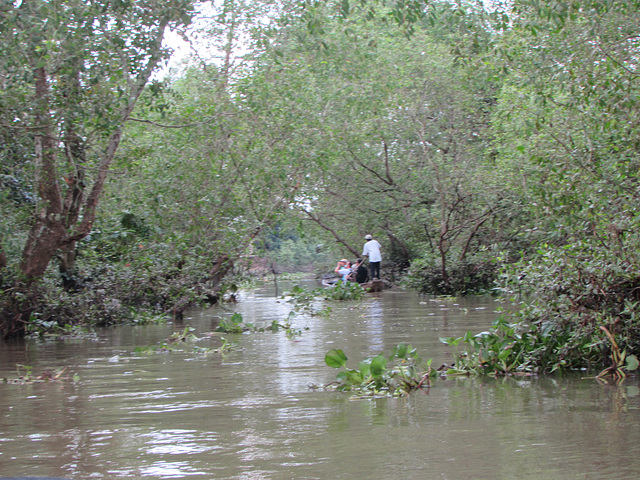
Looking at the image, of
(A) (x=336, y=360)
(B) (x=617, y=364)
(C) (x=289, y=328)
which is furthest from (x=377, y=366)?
(C) (x=289, y=328)

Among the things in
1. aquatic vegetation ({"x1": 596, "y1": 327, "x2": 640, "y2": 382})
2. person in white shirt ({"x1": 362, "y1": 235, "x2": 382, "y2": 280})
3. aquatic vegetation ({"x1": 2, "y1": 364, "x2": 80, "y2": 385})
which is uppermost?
person in white shirt ({"x1": 362, "y1": 235, "x2": 382, "y2": 280})

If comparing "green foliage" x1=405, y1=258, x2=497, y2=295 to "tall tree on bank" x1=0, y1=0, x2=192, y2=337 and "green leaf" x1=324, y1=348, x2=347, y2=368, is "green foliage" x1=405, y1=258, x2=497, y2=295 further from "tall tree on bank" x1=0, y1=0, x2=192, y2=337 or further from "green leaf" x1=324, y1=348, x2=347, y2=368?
"green leaf" x1=324, y1=348, x2=347, y2=368

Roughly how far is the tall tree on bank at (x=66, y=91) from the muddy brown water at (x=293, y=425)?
11.4 ft

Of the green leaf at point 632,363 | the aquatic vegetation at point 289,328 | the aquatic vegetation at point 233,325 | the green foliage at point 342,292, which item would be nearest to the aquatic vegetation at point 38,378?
the aquatic vegetation at point 289,328

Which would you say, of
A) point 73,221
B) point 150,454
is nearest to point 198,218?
point 73,221

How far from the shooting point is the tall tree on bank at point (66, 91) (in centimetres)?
870

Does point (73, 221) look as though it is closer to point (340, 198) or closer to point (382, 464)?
point (382, 464)

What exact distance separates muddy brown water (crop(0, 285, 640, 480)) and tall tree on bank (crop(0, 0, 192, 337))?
11.4 ft

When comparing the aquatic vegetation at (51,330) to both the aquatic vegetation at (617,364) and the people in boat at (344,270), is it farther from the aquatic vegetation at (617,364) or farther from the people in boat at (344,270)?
the people in boat at (344,270)

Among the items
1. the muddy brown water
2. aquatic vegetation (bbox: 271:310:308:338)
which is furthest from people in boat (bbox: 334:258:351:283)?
the muddy brown water

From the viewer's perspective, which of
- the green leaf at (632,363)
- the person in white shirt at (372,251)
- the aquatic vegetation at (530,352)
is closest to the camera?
the green leaf at (632,363)

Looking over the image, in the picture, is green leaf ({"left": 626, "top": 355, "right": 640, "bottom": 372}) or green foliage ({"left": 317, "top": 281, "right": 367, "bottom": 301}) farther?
green foliage ({"left": 317, "top": 281, "right": 367, "bottom": 301})

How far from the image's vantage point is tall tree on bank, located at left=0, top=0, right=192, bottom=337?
8695 mm

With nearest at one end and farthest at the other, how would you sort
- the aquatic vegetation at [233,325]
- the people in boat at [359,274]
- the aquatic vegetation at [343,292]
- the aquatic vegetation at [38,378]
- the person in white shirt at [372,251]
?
the aquatic vegetation at [38,378], the aquatic vegetation at [233,325], the aquatic vegetation at [343,292], the person in white shirt at [372,251], the people in boat at [359,274]
